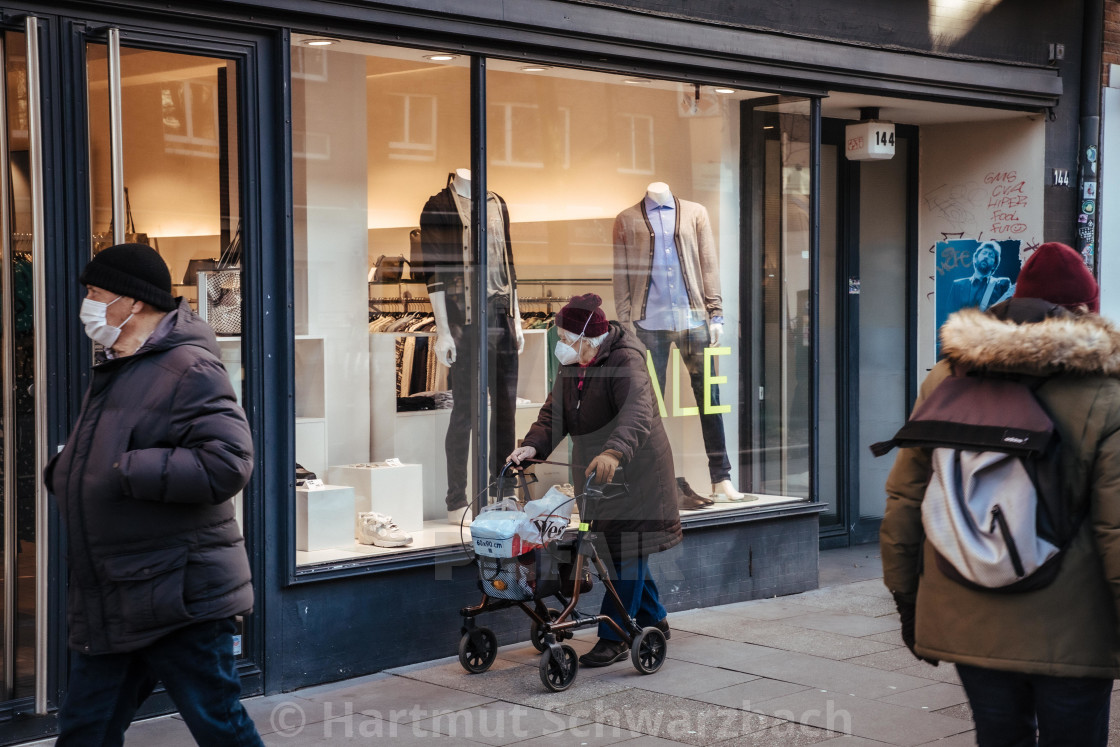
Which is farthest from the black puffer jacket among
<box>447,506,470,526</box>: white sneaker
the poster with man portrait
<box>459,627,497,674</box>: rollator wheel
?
the poster with man portrait

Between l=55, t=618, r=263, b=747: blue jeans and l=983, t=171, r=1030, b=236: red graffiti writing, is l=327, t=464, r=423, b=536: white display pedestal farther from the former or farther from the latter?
l=983, t=171, r=1030, b=236: red graffiti writing

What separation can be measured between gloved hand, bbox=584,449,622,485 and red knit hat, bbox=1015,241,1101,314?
2689mm

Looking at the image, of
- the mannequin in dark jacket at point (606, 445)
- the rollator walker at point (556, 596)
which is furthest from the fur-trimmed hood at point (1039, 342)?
the mannequin in dark jacket at point (606, 445)

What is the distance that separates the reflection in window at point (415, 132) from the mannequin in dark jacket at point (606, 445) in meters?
1.36

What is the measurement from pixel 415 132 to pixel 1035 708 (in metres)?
4.79

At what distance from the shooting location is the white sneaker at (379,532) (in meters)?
6.82

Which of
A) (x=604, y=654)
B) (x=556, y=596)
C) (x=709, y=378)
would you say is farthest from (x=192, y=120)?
(x=709, y=378)

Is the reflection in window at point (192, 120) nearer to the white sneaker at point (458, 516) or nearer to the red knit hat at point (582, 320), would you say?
Answer: the red knit hat at point (582, 320)

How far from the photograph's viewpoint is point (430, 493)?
23.8 ft

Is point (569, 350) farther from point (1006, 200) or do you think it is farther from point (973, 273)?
point (1006, 200)

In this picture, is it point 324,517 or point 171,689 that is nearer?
point 171,689

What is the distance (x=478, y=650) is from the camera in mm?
6496

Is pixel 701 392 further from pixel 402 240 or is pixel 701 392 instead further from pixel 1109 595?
pixel 1109 595

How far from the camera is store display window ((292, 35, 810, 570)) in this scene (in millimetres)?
6832
